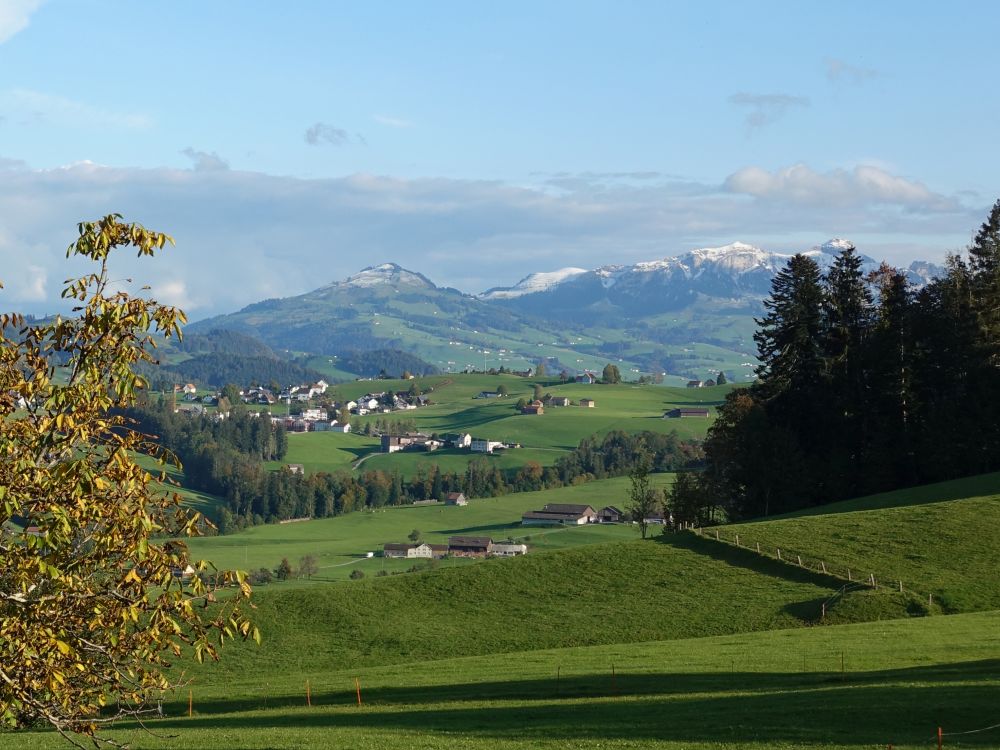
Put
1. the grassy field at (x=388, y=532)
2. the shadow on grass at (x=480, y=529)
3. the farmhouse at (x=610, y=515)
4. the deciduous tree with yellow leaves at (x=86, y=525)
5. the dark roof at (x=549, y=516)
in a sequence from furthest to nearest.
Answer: the shadow on grass at (x=480, y=529) < the dark roof at (x=549, y=516) < the farmhouse at (x=610, y=515) < the grassy field at (x=388, y=532) < the deciduous tree with yellow leaves at (x=86, y=525)

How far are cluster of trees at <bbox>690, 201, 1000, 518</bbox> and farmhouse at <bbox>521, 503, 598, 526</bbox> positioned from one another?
57.4 m

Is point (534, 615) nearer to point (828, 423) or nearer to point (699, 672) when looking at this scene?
point (699, 672)

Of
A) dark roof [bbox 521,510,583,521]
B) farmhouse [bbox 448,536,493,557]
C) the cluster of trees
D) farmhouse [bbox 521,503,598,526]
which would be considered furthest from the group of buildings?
the cluster of trees

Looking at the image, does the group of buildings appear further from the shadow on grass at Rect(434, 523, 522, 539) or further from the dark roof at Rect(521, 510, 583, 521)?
the dark roof at Rect(521, 510, 583, 521)

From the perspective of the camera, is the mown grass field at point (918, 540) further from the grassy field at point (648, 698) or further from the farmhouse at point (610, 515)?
the farmhouse at point (610, 515)

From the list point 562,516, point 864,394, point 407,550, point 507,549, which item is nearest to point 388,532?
point 407,550

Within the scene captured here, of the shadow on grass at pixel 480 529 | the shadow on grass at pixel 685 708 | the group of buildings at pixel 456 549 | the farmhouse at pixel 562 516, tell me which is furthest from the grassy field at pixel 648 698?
the shadow on grass at pixel 480 529

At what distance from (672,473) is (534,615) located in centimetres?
12328

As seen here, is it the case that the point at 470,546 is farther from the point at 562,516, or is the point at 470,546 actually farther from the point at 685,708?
the point at 685,708

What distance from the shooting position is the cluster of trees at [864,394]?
9656 centimetres

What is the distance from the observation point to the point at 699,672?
147 feet

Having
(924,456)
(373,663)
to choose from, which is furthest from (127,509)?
(924,456)

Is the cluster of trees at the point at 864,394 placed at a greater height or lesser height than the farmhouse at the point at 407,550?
greater

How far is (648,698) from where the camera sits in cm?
Result: 3941
